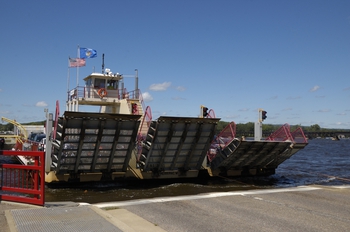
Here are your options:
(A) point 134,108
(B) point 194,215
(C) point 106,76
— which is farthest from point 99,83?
(B) point 194,215

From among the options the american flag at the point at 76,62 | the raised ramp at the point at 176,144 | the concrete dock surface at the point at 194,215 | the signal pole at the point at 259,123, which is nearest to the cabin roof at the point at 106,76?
the american flag at the point at 76,62

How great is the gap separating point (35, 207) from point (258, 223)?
469 cm

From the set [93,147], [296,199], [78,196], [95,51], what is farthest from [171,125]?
[95,51]

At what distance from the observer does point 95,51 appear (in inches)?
979

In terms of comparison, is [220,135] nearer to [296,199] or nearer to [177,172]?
[177,172]

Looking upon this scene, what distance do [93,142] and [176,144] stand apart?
354 centimetres

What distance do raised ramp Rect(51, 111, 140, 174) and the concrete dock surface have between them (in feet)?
14.5

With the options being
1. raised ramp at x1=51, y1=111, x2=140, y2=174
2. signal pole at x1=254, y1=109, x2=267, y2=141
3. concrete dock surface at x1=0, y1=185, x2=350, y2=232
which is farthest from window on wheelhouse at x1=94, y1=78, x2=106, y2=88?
concrete dock surface at x1=0, y1=185, x2=350, y2=232

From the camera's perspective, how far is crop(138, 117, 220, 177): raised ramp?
14414 mm

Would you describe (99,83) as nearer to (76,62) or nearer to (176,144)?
(76,62)

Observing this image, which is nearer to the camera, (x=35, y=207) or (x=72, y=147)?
(x=35, y=207)

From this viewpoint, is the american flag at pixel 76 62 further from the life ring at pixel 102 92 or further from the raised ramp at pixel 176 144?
the raised ramp at pixel 176 144

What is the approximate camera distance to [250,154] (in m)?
17.2

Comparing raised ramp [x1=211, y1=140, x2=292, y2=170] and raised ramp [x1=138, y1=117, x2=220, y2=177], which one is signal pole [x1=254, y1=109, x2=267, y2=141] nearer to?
Answer: raised ramp [x1=211, y1=140, x2=292, y2=170]
